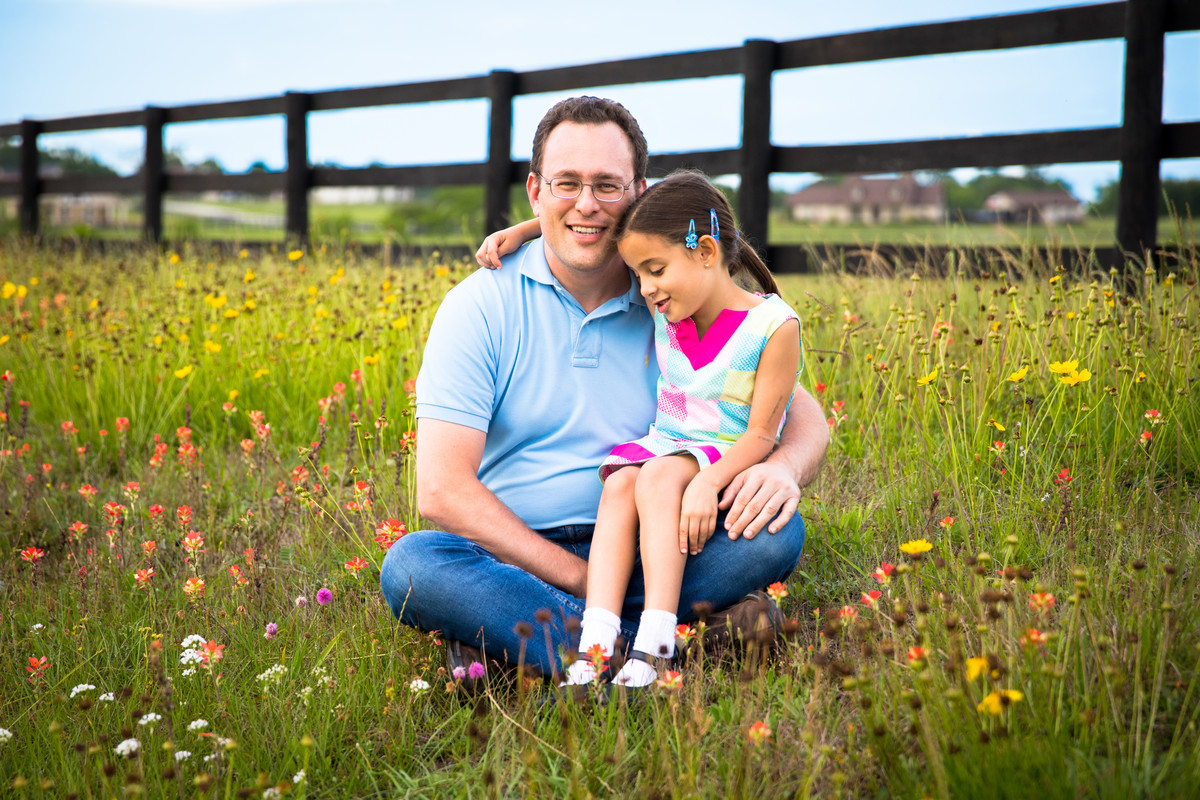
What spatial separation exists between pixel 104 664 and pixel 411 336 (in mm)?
2091

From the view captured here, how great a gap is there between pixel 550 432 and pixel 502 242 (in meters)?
0.55

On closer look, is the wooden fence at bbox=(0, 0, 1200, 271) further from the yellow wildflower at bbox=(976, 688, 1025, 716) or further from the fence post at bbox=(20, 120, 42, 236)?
the yellow wildflower at bbox=(976, 688, 1025, 716)

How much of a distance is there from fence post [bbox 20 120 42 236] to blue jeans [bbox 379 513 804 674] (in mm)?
10407

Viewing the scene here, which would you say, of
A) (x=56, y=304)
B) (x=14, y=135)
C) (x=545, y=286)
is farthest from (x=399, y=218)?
(x=545, y=286)

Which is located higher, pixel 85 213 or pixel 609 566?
pixel 85 213

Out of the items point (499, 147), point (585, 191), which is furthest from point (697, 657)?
point (499, 147)

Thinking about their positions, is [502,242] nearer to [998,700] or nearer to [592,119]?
[592,119]

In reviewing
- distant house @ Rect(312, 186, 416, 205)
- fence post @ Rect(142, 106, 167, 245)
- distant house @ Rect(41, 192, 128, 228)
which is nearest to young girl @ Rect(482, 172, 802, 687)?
fence post @ Rect(142, 106, 167, 245)

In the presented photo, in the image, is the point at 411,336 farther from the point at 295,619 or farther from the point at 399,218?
the point at 399,218

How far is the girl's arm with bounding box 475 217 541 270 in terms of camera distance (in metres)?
2.40

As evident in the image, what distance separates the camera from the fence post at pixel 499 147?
20.9ft

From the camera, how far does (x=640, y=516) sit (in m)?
2.00

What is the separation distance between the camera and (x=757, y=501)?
2043 millimetres

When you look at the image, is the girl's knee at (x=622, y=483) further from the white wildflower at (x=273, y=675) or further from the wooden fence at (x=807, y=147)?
the wooden fence at (x=807, y=147)
